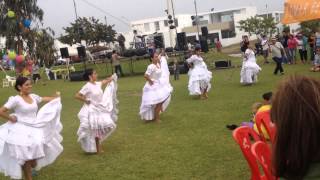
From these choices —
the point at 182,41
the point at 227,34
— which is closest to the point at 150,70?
the point at 182,41

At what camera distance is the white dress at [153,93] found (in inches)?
444

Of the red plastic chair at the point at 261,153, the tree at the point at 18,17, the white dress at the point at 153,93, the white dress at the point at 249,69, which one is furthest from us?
the tree at the point at 18,17

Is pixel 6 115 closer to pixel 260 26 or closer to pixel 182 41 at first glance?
pixel 182 41

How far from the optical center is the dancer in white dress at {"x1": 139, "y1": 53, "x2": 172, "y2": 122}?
11305mm

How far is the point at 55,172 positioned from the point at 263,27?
65465 millimetres

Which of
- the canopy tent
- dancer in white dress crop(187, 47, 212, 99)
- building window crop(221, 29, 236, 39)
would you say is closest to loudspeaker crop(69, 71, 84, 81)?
dancer in white dress crop(187, 47, 212, 99)

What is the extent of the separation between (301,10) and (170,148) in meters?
3.25

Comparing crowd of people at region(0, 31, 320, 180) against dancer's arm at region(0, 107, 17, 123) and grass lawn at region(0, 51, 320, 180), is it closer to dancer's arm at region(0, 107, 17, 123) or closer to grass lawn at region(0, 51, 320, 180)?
dancer's arm at region(0, 107, 17, 123)

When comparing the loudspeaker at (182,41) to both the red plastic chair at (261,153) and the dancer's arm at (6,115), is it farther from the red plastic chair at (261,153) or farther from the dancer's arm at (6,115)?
the red plastic chair at (261,153)

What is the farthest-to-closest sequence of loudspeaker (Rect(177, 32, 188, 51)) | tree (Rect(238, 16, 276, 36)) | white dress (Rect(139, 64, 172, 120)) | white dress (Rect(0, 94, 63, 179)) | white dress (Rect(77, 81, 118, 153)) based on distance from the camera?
tree (Rect(238, 16, 276, 36)), loudspeaker (Rect(177, 32, 188, 51)), white dress (Rect(139, 64, 172, 120)), white dress (Rect(77, 81, 118, 153)), white dress (Rect(0, 94, 63, 179))

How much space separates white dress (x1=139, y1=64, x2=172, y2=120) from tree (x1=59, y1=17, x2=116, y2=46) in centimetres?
4559

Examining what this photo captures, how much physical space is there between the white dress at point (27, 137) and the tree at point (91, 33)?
49.7m

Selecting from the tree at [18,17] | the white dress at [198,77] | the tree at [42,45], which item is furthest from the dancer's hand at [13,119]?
the tree at [42,45]

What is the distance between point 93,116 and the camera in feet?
27.6
